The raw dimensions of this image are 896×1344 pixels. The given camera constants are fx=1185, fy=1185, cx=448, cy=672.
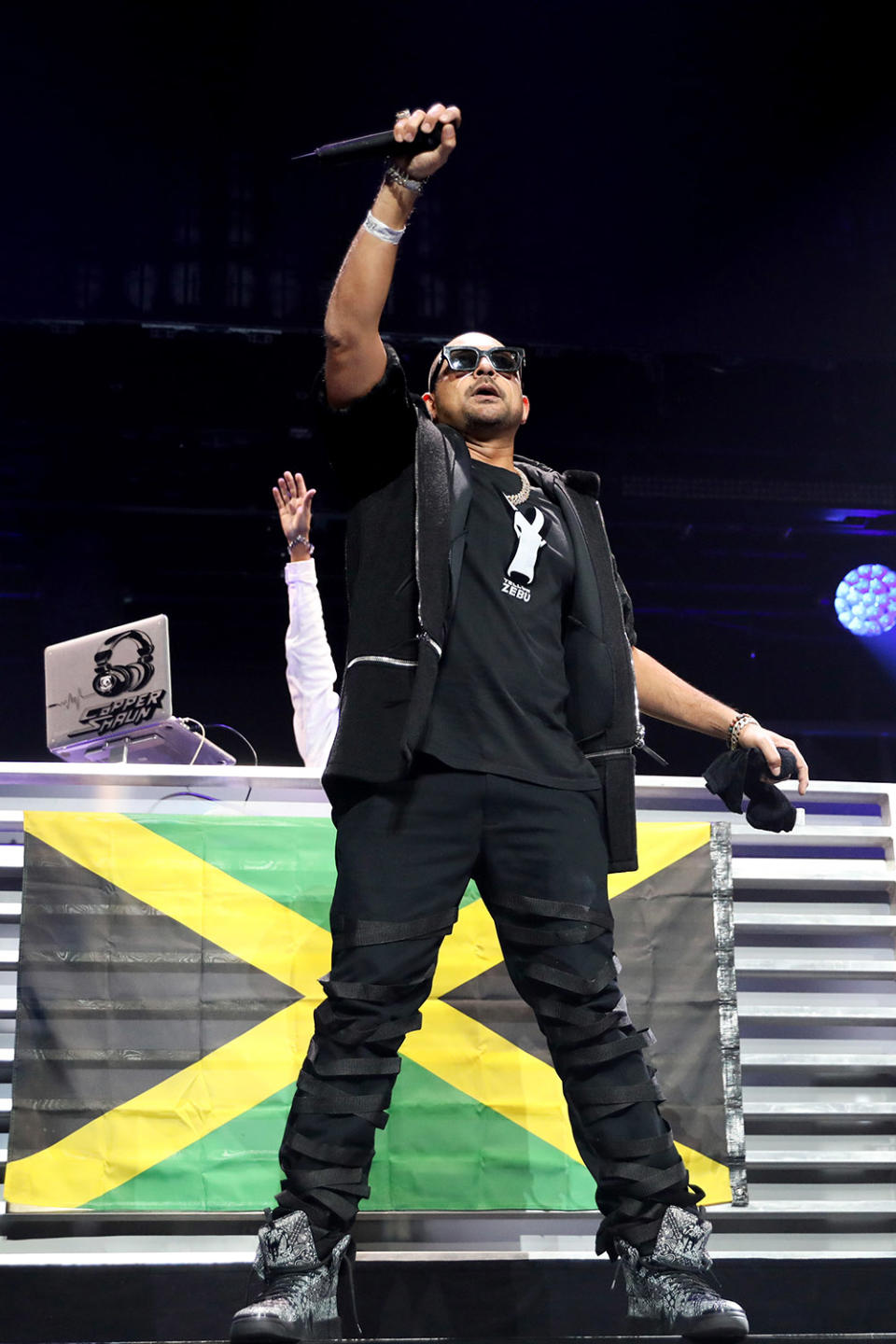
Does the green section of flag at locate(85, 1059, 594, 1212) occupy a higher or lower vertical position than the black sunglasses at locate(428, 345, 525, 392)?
lower

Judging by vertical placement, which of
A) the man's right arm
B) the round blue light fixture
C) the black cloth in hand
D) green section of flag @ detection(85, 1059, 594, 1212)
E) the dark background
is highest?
the dark background

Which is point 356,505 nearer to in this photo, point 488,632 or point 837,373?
point 488,632

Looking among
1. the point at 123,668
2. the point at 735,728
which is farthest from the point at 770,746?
the point at 123,668

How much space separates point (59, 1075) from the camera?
2.94 m

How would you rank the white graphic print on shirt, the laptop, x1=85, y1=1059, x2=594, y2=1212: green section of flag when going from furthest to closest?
the laptop → x1=85, y1=1059, x2=594, y2=1212: green section of flag → the white graphic print on shirt

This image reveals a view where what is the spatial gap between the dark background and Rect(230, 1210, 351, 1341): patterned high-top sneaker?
5026 millimetres

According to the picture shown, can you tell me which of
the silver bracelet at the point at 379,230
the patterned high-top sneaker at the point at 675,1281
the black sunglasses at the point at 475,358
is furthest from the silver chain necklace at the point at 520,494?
the patterned high-top sneaker at the point at 675,1281

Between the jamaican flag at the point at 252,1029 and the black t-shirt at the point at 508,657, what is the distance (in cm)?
97

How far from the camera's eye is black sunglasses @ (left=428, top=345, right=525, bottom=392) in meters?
2.63

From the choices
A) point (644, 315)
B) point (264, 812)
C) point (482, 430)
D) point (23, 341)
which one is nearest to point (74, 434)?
point (23, 341)

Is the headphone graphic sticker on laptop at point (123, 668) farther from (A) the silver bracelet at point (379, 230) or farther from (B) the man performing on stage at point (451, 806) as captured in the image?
(A) the silver bracelet at point (379, 230)

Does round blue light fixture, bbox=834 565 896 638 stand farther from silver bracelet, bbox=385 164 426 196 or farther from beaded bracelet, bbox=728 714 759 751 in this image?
silver bracelet, bbox=385 164 426 196

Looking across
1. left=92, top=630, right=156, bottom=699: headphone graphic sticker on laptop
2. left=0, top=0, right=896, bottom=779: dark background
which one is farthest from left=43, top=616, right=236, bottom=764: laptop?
left=0, top=0, right=896, bottom=779: dark background

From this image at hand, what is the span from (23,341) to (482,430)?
6.67 meters
